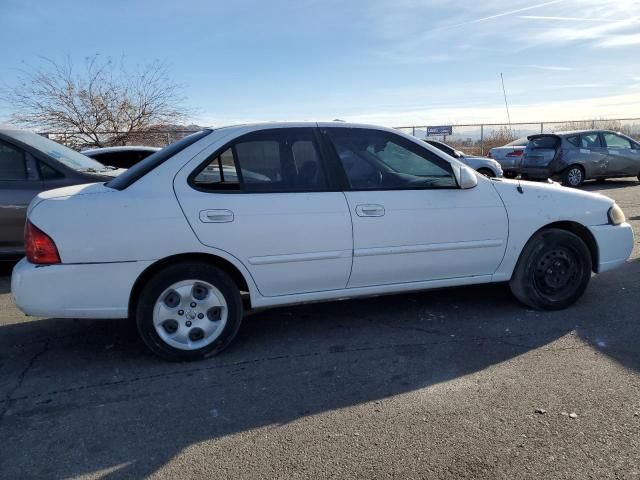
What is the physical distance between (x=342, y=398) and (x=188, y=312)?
1243mm

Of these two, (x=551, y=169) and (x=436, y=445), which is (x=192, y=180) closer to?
(x=436, y=445)

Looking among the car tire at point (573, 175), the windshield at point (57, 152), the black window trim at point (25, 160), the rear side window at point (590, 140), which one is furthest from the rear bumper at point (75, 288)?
the rear side window at point (590, 140)

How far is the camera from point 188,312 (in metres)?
3.57

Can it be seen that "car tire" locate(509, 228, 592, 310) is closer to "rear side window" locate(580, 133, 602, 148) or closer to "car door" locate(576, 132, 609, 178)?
"car door" locate(576, 132, 609, 178)

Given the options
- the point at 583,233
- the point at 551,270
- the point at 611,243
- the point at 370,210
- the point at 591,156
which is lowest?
the point at 551,270

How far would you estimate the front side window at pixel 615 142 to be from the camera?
14.3m

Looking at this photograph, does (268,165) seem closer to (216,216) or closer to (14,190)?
(216,216)

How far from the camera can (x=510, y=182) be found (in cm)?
434

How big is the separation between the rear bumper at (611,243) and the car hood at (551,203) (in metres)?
0.09

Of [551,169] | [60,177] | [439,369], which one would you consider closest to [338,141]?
[439,369]

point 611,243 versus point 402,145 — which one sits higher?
point 402,145

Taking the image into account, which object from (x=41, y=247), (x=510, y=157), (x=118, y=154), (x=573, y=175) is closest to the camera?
(x=41, y=247)

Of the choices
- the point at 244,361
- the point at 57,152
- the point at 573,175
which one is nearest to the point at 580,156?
the point at 573,175

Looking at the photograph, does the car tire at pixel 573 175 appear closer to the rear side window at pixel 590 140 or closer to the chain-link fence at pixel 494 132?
the rear side window at pixel 590 140
